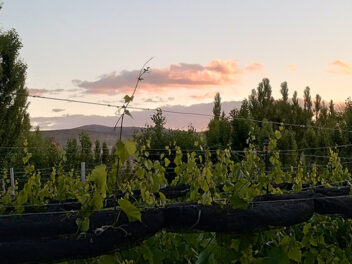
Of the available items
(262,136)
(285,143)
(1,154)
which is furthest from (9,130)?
(285,143)

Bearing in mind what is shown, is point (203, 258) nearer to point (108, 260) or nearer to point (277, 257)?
point (277, 257)

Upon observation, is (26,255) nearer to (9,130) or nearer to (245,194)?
(245,194)

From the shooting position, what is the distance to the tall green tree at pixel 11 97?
19.9 meters

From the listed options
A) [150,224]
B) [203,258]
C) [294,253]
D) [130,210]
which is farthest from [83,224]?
[294,253]

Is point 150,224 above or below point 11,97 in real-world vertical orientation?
below

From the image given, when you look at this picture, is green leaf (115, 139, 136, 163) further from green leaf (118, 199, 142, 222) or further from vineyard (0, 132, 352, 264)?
green leaf (118, 199, 142, 222)

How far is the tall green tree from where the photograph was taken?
65.4 ft

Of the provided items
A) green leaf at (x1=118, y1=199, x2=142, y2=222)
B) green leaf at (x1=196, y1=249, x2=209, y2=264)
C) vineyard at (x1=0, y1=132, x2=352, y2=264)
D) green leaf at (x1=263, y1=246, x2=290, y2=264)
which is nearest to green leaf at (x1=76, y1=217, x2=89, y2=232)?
vineyard at (x1=0, y1=132, x2=352, y2=264)

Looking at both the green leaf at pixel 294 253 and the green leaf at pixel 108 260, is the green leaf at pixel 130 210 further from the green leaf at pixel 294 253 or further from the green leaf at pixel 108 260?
the green leaf at pixel 294 253

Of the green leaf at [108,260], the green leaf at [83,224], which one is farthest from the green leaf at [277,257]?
the green leaf at [83,224]

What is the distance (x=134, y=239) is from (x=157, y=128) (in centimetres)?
1546

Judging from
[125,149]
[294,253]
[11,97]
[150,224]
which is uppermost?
[11,97]

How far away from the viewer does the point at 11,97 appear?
66.6 feet

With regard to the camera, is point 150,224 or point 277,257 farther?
point 277,257
